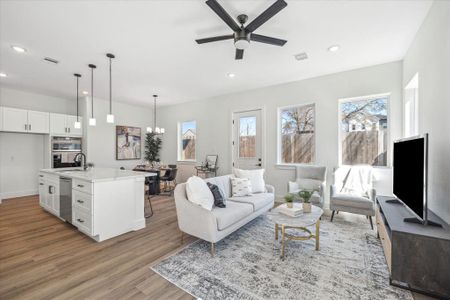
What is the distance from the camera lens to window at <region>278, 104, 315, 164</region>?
4.61 m

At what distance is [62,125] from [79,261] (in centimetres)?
482

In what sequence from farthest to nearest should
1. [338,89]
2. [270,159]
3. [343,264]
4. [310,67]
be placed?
[270,159]
[338,89]
[310,67]
[343,264]

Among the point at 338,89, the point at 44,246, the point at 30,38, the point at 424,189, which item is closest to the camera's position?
the point at 424,189

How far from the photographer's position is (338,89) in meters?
4.19

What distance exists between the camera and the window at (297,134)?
461cm

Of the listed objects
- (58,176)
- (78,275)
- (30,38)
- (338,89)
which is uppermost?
(30,38)

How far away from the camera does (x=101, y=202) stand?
9.17ft

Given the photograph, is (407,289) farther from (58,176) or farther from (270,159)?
(58,176)

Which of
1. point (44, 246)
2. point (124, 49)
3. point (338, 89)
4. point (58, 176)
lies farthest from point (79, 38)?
point (338, 89)

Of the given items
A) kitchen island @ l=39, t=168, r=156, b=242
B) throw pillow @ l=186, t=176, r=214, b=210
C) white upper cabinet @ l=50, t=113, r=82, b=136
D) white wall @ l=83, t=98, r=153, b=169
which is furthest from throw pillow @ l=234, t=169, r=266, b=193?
white upper cabinet @ l=50, t=113, r=82, b=136

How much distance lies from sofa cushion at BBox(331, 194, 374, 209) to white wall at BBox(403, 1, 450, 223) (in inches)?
32.4

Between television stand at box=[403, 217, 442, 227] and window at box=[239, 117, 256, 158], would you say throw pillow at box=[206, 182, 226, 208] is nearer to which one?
television stand at box=[403, 217, 442, 227]

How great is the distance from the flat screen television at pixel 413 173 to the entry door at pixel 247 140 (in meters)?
2.95

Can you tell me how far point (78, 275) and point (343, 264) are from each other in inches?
110
